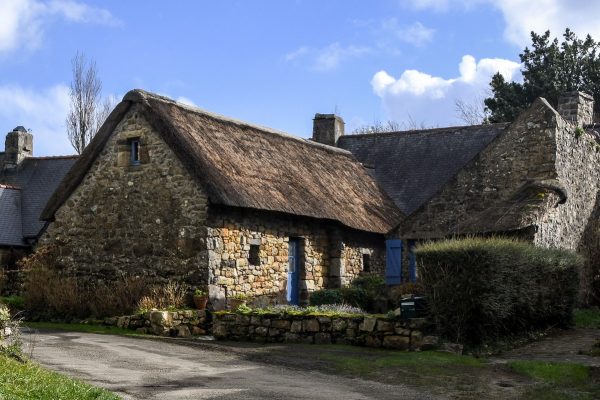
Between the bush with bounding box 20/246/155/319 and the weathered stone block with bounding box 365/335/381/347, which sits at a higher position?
the bush with bounding box 20/246/155/319

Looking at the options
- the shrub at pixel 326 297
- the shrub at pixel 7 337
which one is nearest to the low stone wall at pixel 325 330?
the shrub at pixel 326 297

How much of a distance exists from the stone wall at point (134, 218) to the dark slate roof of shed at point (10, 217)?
19.6ft

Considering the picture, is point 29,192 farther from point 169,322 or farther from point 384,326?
point 384,326

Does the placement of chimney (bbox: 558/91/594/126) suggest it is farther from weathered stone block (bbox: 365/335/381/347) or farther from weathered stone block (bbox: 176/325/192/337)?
weathered stone block (bbox: 176/325/192/337)

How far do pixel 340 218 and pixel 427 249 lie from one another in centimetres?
733

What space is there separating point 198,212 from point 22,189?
43.1ft

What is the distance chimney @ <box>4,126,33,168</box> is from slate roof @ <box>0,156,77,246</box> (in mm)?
260

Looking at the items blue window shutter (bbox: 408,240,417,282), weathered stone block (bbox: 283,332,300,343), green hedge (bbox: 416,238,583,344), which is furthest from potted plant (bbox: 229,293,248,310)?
green hedge (bbox: 416,238,583,344)

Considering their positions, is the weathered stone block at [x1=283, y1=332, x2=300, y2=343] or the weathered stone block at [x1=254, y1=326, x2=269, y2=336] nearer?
the weathered stone block at [x1=283, y1=332, x2=300, y2=343]

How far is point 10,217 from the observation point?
27.3m

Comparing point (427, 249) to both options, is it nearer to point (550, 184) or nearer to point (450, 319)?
point (450, 319)

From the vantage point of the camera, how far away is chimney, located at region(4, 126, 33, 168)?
30875mm

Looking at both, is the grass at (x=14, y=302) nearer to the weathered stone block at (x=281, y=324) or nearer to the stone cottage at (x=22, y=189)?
the stone cottage at (x=22, y=189)

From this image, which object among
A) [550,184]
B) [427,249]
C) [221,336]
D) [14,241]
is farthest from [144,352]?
[14,241]
